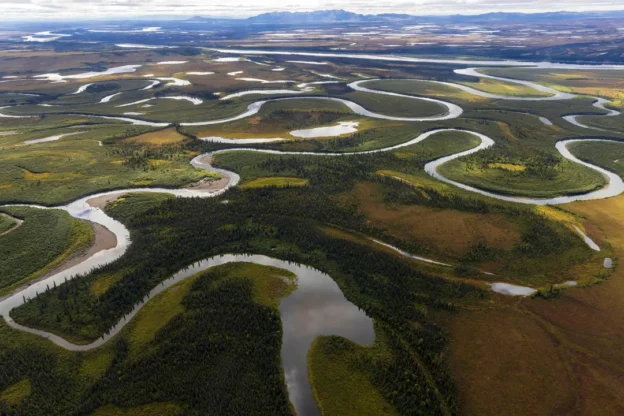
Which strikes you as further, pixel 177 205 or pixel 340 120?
pixel 340 120

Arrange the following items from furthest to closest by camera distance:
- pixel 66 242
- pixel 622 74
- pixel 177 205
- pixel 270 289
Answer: pixel 622 74, pixel 177 205, pixel 66 242, pixel 270 289

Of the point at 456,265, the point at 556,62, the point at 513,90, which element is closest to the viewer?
the point at 456,265

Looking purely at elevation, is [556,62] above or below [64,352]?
above

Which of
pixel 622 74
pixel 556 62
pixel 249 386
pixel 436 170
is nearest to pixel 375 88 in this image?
pixel 436 170

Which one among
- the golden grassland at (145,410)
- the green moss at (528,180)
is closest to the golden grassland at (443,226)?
the green moss at (528,180)

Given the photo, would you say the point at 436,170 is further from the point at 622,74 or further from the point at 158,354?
the point at 622,74

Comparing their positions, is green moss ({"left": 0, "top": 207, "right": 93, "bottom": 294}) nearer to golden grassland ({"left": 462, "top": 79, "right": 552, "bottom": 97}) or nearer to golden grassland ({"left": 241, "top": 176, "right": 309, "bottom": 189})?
golden grassland ({"left": 241, "top": 176, "right": 309, "bottom": 189})

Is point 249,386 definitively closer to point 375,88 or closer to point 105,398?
point 105,398
